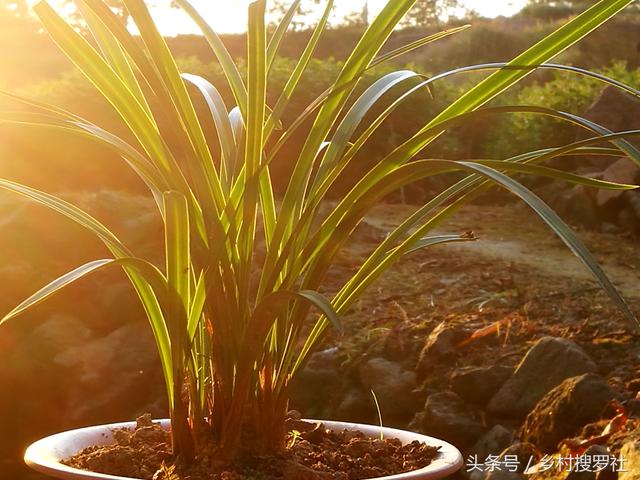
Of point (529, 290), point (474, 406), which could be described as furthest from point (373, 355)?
point (529, 290)

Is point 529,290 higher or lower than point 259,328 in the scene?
lower

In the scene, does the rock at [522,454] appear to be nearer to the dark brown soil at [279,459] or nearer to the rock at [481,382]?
the rock at [481,382]

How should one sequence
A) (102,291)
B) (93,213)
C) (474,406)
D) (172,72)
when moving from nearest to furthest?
(172,72), (474,406), (102,291), (93,213)

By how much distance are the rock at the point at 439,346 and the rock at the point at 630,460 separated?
1.21m

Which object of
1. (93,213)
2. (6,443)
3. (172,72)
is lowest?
(6,443)

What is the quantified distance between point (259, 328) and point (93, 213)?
3.50 metres

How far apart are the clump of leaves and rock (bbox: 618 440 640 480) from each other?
2.10ft

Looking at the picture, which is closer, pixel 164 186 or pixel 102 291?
pixel 164 186

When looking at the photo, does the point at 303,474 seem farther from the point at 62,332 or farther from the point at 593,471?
the point at 62,332

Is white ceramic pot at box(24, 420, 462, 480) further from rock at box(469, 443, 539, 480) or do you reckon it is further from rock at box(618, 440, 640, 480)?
rock at box(469, 443, 539, 480)

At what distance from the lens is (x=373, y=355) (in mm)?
3307

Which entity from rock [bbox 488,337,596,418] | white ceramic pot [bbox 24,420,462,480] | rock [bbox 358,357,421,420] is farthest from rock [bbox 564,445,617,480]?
rock [bbox 358,357,421,420]

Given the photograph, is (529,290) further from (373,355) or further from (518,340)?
(373,355)

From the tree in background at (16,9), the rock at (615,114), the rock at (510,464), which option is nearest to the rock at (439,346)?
the rock at (510,464)
